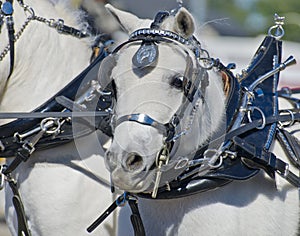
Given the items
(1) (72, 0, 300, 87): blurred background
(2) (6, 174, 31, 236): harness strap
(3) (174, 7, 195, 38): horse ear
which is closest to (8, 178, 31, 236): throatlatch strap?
(2) (6, 174, 31, 236): harness strap

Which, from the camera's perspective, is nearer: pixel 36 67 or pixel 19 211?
pixel 19 211

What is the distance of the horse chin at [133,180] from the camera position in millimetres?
1918

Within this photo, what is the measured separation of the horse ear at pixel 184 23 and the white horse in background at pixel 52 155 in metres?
0.74

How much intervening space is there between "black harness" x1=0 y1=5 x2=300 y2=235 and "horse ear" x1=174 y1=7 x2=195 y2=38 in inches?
1.6

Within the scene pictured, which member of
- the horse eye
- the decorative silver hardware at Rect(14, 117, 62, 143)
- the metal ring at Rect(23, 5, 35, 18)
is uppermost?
the metal ring at Rect(23, 5, 35, 18)

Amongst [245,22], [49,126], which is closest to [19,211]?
[49,126]

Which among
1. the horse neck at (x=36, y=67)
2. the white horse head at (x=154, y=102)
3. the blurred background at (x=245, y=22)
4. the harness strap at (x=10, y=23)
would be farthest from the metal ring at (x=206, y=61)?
the blurred background at (x=245, y=22)

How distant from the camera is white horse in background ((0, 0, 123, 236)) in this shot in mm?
2533

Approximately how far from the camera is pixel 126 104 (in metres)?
1.97

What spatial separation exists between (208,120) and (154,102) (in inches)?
11.6

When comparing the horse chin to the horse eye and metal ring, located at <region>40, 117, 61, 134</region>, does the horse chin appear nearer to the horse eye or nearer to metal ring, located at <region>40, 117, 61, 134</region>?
the horse eye

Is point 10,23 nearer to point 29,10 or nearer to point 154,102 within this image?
point 29,10

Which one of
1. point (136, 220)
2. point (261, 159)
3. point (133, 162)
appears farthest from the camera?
point (136, 220)

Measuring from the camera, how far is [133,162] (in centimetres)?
191
